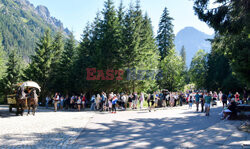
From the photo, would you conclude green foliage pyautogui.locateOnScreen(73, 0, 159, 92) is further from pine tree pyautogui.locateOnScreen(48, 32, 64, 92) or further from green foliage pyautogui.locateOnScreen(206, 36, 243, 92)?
green foliage pyautogui.locateOnScreen(206, 36, 243, 92)

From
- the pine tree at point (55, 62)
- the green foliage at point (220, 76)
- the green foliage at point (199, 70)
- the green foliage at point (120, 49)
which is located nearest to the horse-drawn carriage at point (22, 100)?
the green foliage at point (120, 49)

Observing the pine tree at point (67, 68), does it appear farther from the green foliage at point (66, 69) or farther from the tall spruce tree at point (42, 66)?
the tall spruce tree at point (42, 66)

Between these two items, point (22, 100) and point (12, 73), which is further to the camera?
point (12, 73)

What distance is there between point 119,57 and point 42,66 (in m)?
18.3

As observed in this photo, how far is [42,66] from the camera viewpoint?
38062 mm

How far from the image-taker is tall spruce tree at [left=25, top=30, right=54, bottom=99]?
124 ft

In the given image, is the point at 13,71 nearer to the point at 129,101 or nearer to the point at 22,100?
the point at 129,101

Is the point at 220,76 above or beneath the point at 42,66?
beneath

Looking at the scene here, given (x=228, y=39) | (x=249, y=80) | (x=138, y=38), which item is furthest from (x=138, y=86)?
Answer: (x=249, y=80)

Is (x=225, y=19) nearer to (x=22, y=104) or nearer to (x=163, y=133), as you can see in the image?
(x=163, y=133)

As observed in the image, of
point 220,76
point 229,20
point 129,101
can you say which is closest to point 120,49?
point 129,101

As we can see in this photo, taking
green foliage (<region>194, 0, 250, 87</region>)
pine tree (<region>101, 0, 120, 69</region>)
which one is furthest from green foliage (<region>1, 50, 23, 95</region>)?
green foliage (<region>194, 0, 250, 87</region>)

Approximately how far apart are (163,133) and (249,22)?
7.94m

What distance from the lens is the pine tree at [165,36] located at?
47031 mm
